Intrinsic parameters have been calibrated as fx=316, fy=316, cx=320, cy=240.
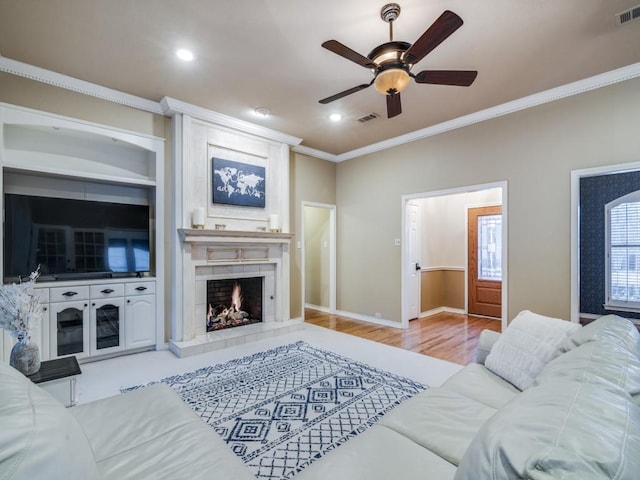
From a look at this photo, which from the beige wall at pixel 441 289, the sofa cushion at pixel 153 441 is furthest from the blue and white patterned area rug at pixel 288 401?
the beige wall at pixel 441 289

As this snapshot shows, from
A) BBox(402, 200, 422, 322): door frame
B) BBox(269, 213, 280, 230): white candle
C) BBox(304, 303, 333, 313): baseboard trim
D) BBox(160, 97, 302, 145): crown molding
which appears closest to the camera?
BBox(160, 97, 302, 145): crown molding

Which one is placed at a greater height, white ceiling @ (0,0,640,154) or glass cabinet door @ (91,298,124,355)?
white ceiling @ (0,0,640,154)

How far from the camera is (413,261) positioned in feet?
18.3

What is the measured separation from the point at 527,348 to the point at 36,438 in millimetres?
2213

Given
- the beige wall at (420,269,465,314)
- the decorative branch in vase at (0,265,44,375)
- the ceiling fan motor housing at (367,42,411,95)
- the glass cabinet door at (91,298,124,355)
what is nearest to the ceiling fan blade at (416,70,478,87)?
the ceiling fan motor housing at (367,42,411,95)

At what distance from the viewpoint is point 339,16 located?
2438 millimetres

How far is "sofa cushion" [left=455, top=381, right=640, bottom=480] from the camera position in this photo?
56 cm

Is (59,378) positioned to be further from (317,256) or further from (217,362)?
(317,256)

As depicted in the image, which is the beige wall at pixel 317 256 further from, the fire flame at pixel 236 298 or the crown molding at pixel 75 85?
the crown molding at pixel 75 85

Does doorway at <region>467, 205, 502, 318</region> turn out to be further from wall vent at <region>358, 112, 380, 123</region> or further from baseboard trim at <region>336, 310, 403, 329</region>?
wall vent at <region>358, 112, 380, 123</region>

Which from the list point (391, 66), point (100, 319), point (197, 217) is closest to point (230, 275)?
point (197, 217)

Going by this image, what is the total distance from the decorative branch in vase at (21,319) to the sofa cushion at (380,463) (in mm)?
1904

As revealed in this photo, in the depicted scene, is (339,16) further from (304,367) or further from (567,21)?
(304,367)

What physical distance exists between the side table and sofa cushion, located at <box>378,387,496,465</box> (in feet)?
6.81
